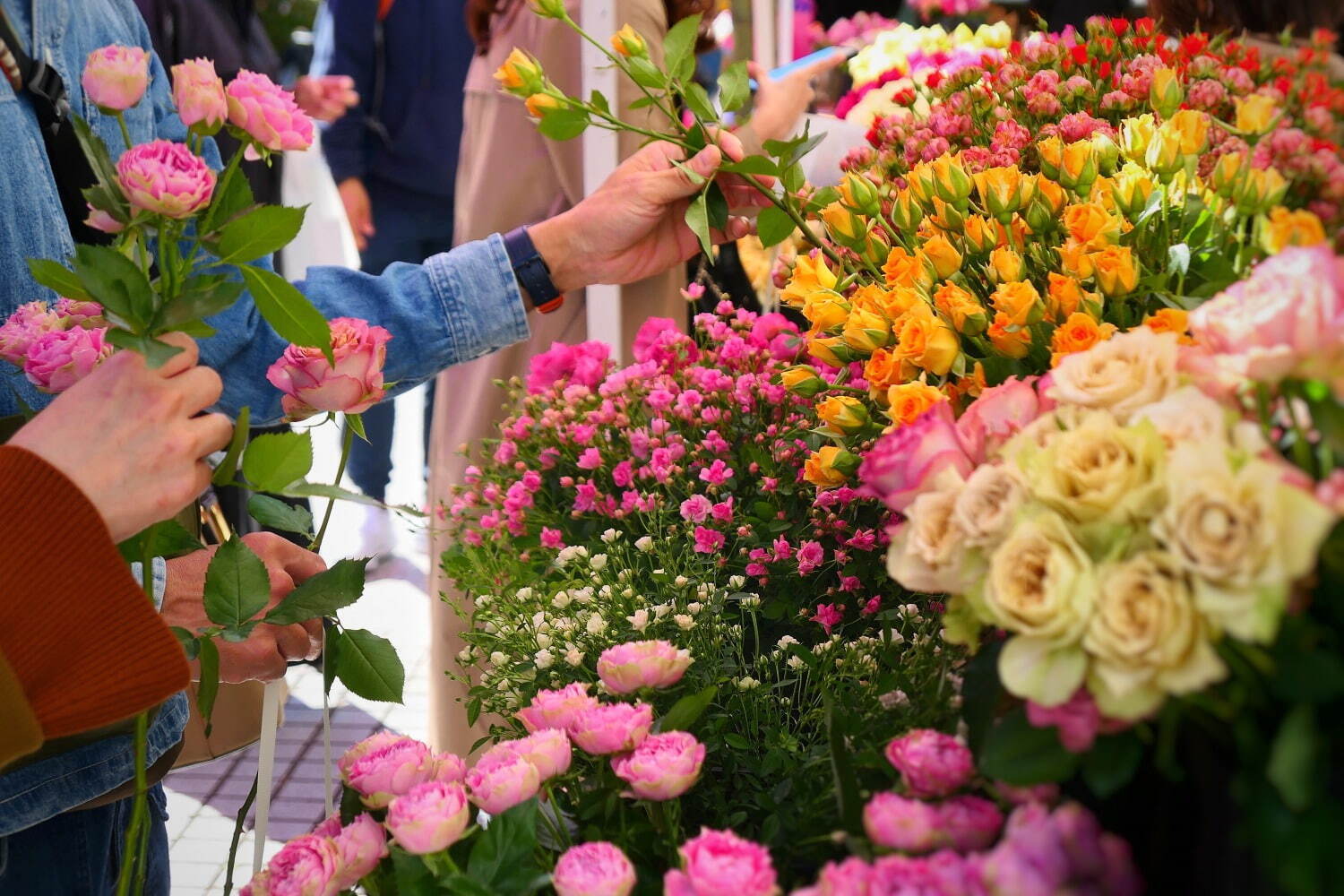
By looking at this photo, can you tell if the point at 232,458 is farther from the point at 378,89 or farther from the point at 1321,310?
the point at 378,89

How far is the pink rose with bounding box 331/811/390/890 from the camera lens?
64cm

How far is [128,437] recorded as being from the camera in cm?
70

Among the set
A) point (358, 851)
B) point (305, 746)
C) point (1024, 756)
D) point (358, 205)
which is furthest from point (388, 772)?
point (358, 205)

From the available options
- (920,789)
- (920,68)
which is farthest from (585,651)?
(920,68)

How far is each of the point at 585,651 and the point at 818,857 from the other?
34cm

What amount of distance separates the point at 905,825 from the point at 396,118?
10.1 ft

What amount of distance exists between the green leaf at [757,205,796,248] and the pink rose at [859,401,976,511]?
418 millimetres

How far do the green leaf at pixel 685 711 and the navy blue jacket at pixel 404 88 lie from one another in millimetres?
2752

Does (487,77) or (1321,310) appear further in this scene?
(487,77)

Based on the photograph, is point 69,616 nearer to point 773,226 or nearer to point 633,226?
point 773,226

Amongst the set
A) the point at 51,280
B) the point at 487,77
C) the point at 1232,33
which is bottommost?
the point at 487,77

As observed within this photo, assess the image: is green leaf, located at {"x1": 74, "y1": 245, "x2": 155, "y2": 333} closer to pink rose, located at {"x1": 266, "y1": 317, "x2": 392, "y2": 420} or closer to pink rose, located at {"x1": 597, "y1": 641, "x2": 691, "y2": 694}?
pink rose, located at {"x1": 266, "y1": 317, "x2": 392, "y2": 420}

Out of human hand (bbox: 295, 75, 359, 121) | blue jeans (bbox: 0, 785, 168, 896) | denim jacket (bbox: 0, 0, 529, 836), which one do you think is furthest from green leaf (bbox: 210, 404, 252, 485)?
human hand (bbox: 295, 75, 359, 121)

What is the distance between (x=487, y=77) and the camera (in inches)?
85.3
